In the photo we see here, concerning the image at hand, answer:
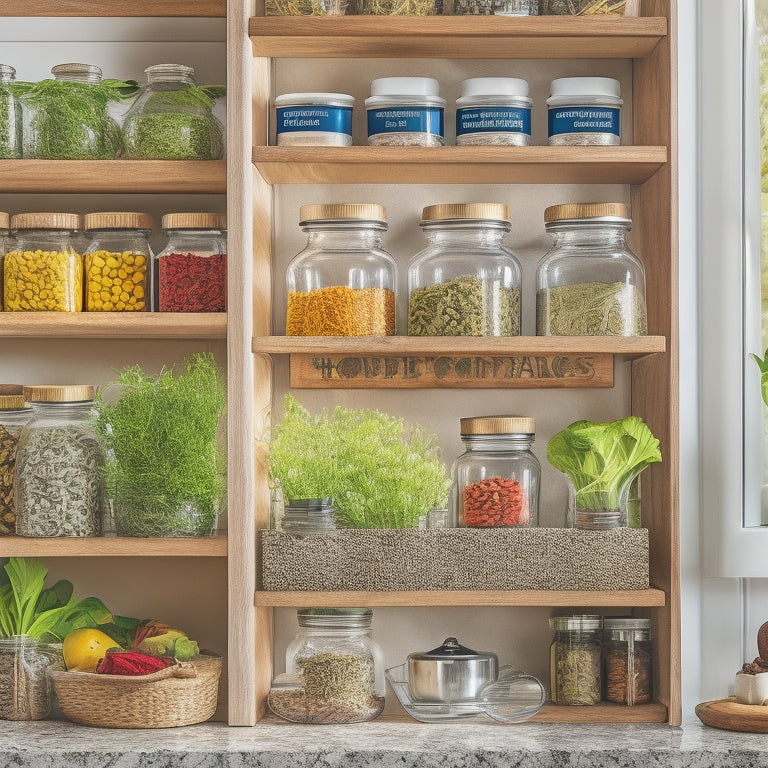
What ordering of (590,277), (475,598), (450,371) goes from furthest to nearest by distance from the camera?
(450,371) < (590,277) < (475,598)

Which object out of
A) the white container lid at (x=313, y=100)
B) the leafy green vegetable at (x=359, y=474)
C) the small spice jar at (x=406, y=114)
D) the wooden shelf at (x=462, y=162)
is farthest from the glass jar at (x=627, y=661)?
the white container lid at (x=313, y=100)

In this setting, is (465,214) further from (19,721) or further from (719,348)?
(19,721)

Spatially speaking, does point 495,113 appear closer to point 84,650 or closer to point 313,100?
point 313,100

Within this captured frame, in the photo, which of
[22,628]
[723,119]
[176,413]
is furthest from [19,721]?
[723,119]

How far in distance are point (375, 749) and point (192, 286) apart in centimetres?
75

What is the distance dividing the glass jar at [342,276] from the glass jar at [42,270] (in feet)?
1.12

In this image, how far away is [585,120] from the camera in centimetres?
161

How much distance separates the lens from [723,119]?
68.0 inches

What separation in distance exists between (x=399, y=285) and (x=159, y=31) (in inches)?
24.5

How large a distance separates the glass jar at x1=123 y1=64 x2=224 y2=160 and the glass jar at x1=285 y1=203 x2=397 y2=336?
0.20m

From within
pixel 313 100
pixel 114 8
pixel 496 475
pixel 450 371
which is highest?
pixel 114 8

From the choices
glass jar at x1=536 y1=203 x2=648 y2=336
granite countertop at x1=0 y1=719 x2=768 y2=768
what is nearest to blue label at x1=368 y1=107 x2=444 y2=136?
glass jar at x1=536 y1=203 x2=648 y2=336

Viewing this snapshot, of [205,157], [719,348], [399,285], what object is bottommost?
[719,348]

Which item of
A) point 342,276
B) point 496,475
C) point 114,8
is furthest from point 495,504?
point 114,8
